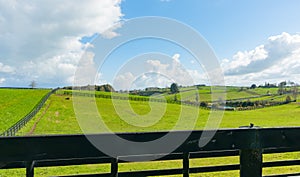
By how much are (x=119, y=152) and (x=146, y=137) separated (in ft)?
0.98

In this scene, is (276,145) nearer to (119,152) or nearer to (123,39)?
(119,152)

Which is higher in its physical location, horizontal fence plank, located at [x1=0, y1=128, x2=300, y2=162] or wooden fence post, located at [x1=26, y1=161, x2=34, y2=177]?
horizontal fence plank, located at [x1=0, y1=128, x2=300, y2=162]

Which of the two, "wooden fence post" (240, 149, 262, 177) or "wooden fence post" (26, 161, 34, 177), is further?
"wooden fence post" (240, 149, 262, 177)

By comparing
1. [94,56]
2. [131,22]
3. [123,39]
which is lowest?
[94,56]

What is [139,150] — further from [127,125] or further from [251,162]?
[127,125]

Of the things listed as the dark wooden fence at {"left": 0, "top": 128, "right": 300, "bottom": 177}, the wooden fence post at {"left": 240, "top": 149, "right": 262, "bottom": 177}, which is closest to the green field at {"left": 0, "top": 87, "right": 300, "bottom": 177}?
the dark wooden fence at {"left": 0, "top": 128, "right": 300, "bottom": 177}

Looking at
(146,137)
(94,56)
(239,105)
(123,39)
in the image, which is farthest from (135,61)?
(239,105)

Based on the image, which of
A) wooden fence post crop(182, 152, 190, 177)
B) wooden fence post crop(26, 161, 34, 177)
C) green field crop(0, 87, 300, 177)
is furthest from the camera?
green field crop(0, 87, 300, 177)

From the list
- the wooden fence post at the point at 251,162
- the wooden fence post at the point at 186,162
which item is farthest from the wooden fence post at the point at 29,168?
the wooden fence post at the point at 251,162

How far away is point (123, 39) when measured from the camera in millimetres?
5363

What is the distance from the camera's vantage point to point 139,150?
2.76m

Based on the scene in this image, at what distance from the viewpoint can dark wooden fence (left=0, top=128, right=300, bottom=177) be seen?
2.48 m

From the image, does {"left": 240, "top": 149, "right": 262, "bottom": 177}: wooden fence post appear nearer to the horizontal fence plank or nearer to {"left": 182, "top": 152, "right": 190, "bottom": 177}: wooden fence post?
the horizontal fence plank

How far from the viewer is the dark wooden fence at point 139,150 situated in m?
→ 2.48
